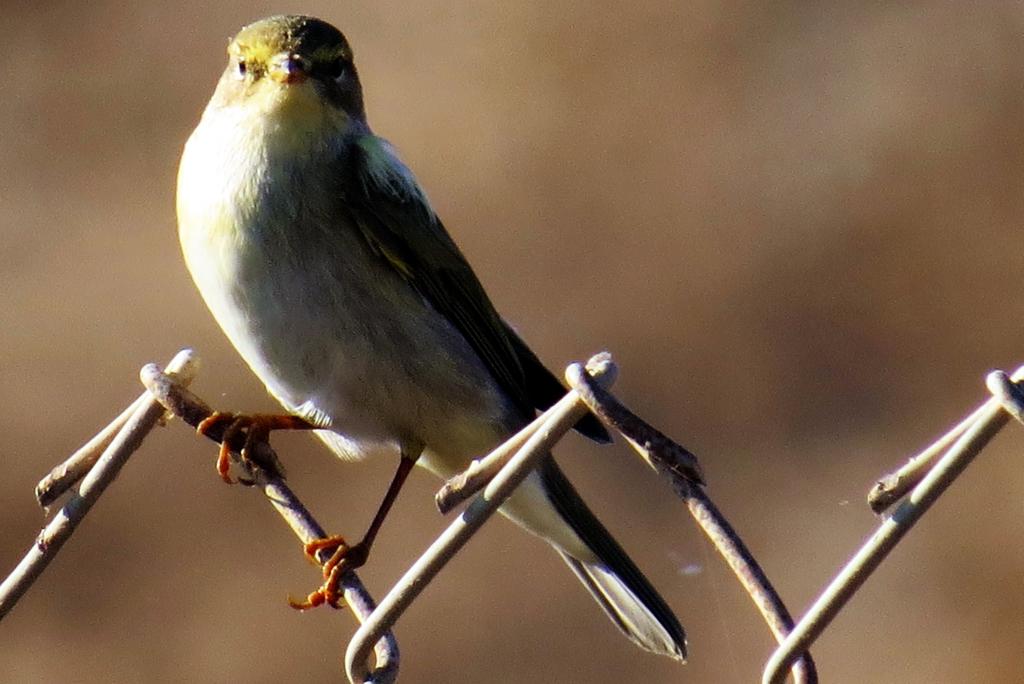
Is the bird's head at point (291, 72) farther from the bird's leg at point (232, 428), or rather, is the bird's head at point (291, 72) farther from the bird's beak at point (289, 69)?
the bird's leg at point (232, 428)

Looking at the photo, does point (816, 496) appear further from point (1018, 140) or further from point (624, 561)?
point (624, 561)

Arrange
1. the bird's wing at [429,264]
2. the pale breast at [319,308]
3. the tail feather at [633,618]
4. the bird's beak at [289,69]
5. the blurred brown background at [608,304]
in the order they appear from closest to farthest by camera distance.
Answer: the tail feather at [633,618] → the pale breast at [319,308] → the bird's wing at [429,264] → the bird's beak at [289,69] → the blurred brown background at [608,304]

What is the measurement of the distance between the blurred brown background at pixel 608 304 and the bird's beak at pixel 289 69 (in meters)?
3.47

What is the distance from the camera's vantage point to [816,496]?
7.76 meters

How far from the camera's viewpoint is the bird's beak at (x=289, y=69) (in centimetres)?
411

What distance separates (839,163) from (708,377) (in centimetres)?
180

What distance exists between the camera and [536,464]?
2.27m

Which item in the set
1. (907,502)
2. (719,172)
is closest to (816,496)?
(719,172)

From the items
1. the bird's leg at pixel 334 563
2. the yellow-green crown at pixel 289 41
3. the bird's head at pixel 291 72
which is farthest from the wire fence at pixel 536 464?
the yellow-green crown at pixel 289 41

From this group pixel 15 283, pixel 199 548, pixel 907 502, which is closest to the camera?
pixel 907 502

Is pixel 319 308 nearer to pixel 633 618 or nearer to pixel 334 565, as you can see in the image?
pixel 334 565

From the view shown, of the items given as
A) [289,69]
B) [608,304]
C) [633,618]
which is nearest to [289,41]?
[289,69]

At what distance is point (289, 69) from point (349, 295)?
0.58 metres

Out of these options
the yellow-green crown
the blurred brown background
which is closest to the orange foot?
the yellow-green crown
